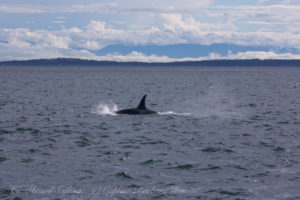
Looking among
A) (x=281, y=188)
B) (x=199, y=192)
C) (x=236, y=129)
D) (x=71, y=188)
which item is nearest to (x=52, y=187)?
(x=71, y=188)

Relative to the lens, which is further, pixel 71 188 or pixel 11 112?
pixel 11 112

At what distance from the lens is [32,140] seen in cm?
2534

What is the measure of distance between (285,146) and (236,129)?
619cm

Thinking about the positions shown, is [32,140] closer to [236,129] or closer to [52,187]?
[52,187]

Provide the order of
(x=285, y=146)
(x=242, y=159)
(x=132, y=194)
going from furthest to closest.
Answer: (x=285, y=146) < (x=242, y=159) < (x=132, y=194)

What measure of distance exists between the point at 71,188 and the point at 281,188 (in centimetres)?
724

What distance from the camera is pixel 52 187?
54.0 feet

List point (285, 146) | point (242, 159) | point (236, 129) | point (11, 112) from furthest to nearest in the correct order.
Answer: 1. point (11, 112)
2. point (236, 129)
3. point (285, 146)
4. point (242, 159)

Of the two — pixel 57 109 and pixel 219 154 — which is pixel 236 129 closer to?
pixel 219 154

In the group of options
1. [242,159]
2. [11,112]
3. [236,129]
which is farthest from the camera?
[11,112]

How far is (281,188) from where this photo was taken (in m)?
16.8

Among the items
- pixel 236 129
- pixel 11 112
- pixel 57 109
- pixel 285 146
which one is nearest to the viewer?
pixel 285 146

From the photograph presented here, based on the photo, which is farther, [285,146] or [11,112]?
[11,112]

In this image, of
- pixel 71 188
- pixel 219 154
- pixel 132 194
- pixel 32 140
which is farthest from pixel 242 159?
pixel 32 140
